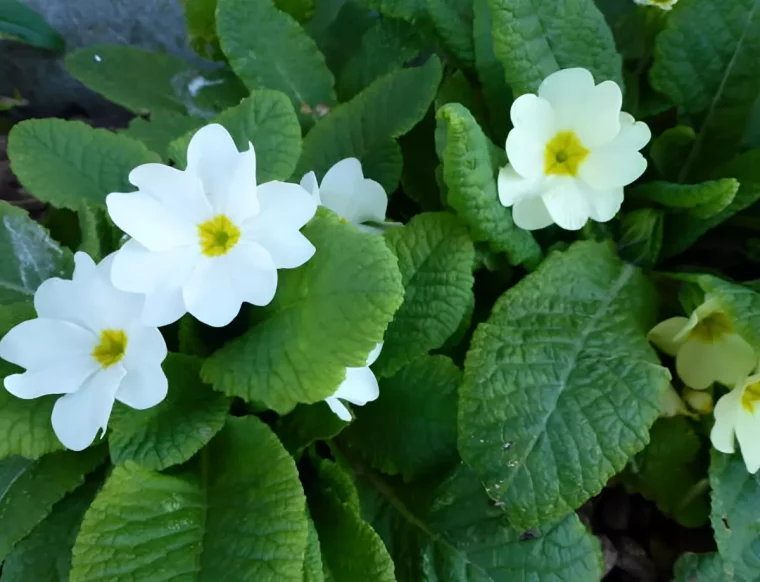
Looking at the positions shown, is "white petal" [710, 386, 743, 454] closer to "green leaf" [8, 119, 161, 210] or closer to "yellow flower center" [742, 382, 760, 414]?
"yellow flower center" [742, 382, 760, 414]

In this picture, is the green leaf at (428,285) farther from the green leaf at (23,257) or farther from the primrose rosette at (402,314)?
the green leaf at (23,257)

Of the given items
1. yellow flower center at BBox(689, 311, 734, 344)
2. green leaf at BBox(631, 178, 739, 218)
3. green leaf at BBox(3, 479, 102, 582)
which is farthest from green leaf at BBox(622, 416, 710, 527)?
green leaf at BBox(3, 479, 102, 582)

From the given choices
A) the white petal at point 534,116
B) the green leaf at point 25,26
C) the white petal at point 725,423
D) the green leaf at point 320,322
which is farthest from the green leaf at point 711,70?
the green leaf at point 25,26

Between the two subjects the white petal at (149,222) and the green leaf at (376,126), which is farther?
the green leaf at (376,126)

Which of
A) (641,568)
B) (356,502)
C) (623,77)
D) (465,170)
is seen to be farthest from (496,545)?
(623,77)

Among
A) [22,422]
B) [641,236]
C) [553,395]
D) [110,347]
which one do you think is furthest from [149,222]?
[641,236]
